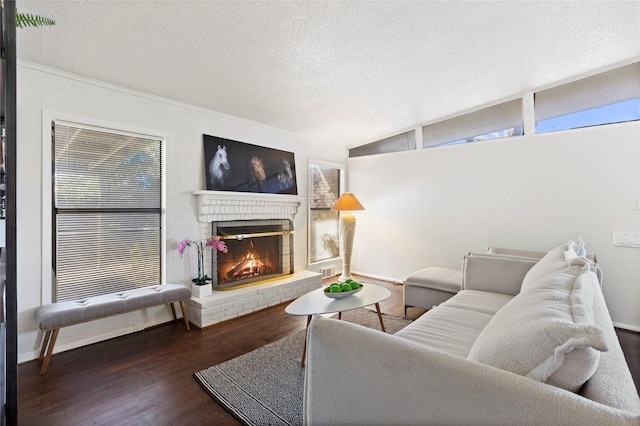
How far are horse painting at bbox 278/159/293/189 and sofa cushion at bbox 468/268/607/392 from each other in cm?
347

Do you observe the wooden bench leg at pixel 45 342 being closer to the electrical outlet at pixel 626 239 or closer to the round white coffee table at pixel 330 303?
the round white coffee table at pixel 330 303

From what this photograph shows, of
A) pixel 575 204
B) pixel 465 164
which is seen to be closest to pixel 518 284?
pixel 575 204

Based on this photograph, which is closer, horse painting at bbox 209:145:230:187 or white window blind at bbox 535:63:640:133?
white window blind at bbox 535:63:640:133

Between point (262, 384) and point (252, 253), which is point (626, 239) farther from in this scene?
point (252, 253)

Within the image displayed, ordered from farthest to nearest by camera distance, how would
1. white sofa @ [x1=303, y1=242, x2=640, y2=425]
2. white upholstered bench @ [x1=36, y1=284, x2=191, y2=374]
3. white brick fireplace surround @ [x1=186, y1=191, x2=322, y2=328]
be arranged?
white brick fireplace surround @ [x1=186, y1=191, x2=322, y2=328] < white upholstered bench @ [x1=36, y1=284, x2=191, y2=374] < white sofa @ [x1=303, y1=242, x2=640, y2=425]

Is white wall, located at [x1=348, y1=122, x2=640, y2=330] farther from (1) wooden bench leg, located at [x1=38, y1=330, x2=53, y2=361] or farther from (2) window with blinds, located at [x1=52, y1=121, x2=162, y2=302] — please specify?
(1) wooden bench leg, located at [x1=38, y1=330, x2=53, y2=361]

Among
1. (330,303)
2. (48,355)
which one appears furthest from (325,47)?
(48,355)

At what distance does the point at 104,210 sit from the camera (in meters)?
2.79

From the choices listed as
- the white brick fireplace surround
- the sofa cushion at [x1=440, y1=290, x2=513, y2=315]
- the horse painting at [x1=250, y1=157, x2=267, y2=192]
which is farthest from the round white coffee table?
the horse painting at [x1=250, y1=157, x2=267, y2=192]

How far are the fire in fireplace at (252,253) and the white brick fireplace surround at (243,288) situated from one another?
0.10 m

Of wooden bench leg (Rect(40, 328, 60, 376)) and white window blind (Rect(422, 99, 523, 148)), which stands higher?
white window blind (Rect(422, 99, 523, 148))

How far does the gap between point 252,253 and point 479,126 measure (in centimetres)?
347

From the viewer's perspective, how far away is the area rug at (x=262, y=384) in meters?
1.75

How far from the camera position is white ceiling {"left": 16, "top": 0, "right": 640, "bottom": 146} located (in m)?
2.10
